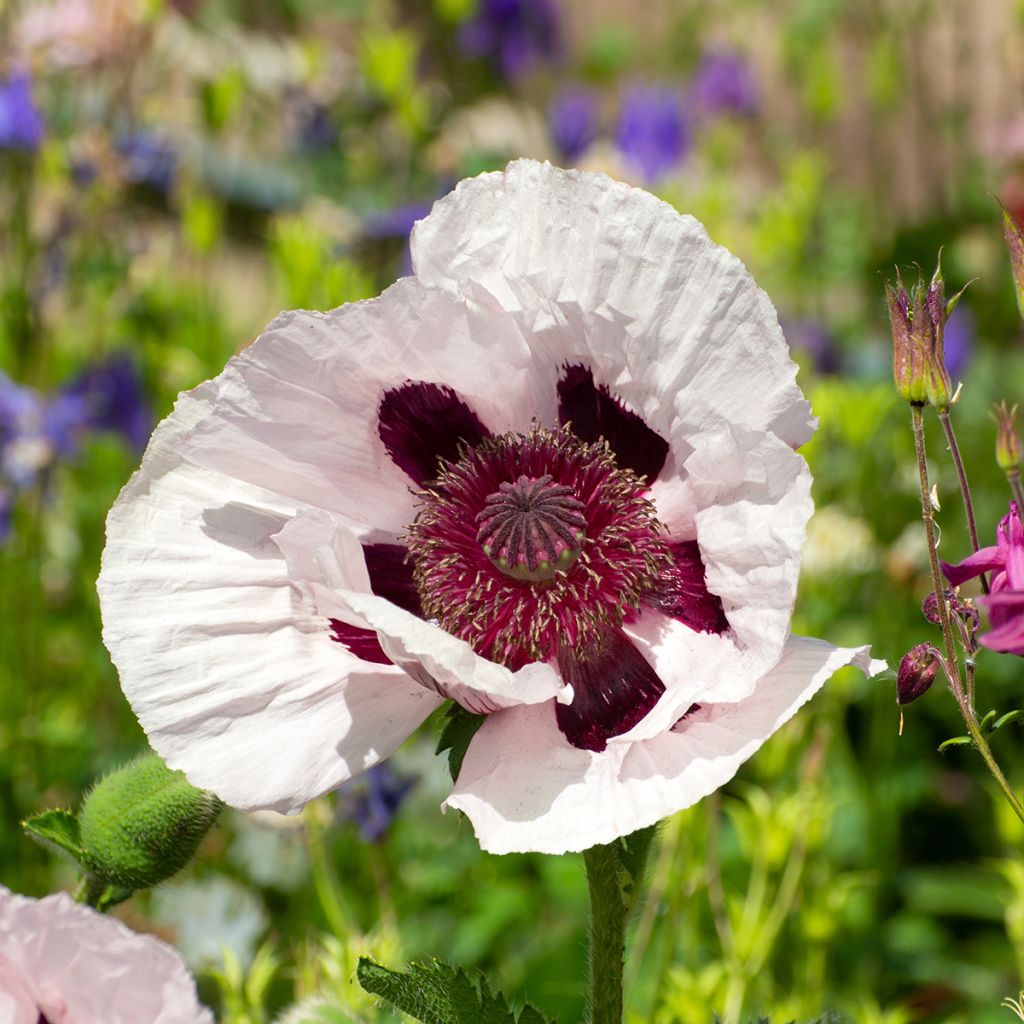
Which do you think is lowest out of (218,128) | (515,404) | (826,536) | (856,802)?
(856,802)

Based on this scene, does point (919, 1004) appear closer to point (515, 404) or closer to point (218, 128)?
point (515, 404)

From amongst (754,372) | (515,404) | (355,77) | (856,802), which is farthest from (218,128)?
(754,372)

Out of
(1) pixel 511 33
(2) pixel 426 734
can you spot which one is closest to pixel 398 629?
(2) pixel 426 734

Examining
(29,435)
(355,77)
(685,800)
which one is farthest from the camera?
(355,77)

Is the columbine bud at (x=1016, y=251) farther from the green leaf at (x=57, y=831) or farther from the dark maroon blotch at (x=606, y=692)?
the green leaf at (x=57, y=831)

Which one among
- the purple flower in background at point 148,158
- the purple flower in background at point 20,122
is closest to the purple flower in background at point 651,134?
the purple flower in background at point 148,158

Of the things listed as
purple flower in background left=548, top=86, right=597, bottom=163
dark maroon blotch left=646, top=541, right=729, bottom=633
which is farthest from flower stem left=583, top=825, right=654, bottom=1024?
purple flower in background left=548, top=86, right=597, bottom=163

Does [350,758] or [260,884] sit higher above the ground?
[350,758]
